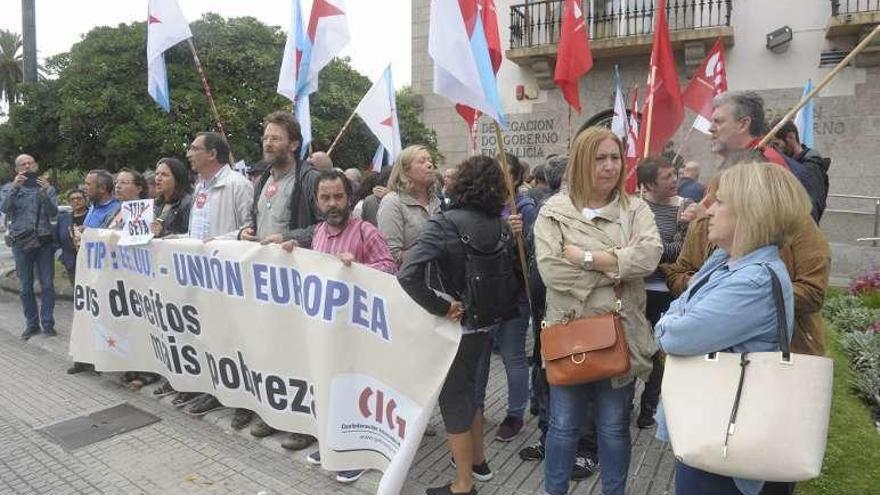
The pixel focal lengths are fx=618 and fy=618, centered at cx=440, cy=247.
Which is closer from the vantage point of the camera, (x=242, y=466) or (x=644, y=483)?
(x=644, y=483)

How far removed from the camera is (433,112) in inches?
642

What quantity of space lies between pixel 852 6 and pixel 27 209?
1421 centimetres

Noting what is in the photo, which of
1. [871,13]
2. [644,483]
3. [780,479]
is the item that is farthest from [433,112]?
[780,479]

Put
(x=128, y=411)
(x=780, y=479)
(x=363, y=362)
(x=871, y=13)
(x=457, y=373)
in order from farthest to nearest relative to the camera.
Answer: (x=871, y=13)
(x=128, y=411)
(x=363, y=362)
(x=457, y=373)
(x=780, y=479)

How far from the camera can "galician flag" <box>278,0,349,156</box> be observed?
576 cm

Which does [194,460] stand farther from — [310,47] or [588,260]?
[310,47]

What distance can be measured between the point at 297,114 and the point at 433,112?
1041cm

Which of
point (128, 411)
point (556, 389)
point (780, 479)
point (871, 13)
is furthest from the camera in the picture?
point (871, 13)

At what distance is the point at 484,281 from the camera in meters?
3.10

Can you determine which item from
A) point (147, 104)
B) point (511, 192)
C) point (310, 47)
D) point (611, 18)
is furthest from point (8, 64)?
point (511, 192)

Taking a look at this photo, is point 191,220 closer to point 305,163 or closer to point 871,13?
point 305,163

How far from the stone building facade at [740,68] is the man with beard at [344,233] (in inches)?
316

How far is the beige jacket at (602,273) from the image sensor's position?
2721 mm

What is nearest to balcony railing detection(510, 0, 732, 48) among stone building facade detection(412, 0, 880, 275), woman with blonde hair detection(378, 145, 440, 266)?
stone building facade detection(412, 0, 880, 275)
